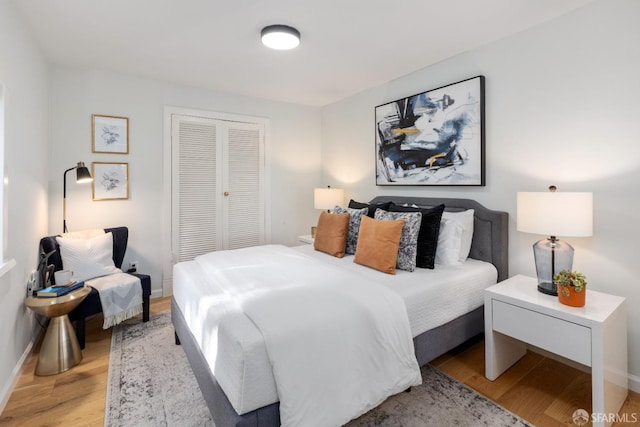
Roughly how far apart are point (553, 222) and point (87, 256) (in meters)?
3.61

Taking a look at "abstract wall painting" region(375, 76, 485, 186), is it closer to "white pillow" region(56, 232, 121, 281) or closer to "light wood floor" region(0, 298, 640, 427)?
"light wood floor" region(0, 298, 640, 427)

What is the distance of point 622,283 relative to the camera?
198 cm

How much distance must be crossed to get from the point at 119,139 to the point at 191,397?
2.77 metres

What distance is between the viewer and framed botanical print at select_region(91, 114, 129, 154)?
10.6ft

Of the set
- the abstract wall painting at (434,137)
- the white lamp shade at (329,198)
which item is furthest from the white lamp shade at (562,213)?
the white lamp shade at (329,198)

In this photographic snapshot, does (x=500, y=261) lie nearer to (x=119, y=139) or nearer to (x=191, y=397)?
(x=191, y=397)

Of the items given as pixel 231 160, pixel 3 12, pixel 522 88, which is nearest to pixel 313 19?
pixel 522 88

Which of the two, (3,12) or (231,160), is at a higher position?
(3,12)

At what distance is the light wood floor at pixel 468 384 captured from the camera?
174 cm

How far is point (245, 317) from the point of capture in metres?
1.50

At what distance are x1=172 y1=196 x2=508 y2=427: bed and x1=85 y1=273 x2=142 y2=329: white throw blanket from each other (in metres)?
0.52

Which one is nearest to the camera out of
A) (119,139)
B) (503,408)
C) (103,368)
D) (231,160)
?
(503,408)

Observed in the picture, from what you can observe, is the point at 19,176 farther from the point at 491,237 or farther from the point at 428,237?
the point at 491,237

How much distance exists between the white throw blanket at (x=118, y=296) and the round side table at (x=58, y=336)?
28cm
